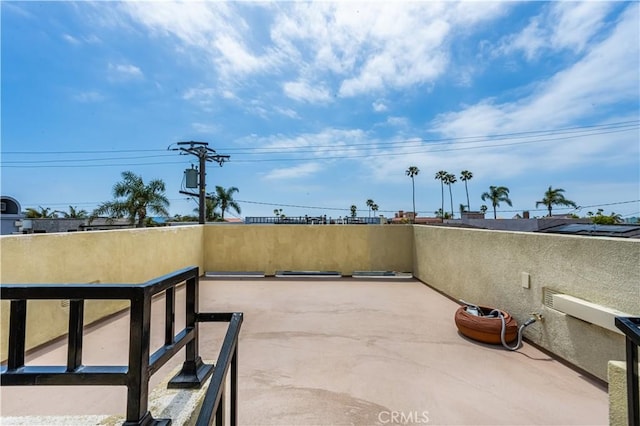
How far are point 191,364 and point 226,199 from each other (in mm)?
22091

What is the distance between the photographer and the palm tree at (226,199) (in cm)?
2205

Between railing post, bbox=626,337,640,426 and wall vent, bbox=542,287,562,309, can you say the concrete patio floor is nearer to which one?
wall vent, bbox=542,287,562,309

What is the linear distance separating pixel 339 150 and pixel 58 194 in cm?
2747

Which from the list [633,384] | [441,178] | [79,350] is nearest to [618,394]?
[633,384]

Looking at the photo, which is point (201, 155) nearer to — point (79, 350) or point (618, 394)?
point (79, 350)

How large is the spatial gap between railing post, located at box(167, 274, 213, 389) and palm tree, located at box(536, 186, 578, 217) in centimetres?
3698

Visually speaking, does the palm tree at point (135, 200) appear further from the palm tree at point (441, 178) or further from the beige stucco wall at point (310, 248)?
the palm tree at point (441, 178)

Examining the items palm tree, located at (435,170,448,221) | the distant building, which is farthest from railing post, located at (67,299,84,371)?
palm tree, located at (435,170,448,221)

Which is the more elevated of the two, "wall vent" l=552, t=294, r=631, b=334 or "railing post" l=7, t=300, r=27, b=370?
"railing post" l=7, t=300, r=27, b=370

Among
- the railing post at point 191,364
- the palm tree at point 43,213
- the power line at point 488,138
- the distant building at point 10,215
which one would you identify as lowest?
the railing post at point 191,364

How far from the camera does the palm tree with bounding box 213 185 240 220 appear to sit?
22047 millimetres

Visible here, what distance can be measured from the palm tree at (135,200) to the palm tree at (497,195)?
32804 mm

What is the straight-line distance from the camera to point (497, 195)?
31.7 metres

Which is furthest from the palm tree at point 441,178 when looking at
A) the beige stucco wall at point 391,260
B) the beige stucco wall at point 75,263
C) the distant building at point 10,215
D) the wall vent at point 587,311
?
the distant building at point 10,215
